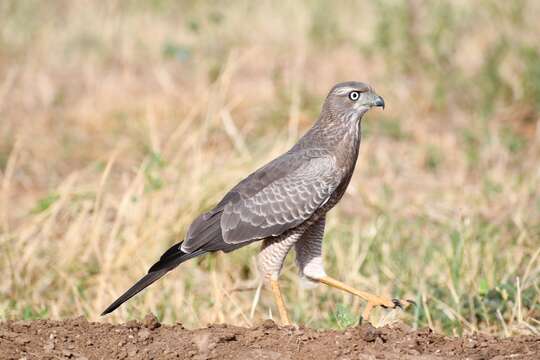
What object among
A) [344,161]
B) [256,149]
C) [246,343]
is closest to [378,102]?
[344,161]

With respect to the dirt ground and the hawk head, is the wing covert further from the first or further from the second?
the dirt ground

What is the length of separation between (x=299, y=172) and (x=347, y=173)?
0.25 meters

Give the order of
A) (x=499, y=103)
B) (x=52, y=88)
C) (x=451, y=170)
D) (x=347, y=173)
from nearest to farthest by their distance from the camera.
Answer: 1. (x=347, y=173)
2. (x=451, y=170)
3. (x=499, y=103)
4. (x=52, y=88)

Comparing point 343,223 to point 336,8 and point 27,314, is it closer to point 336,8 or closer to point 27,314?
point 27,314

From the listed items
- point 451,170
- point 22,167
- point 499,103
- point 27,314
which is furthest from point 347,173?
point 499,103

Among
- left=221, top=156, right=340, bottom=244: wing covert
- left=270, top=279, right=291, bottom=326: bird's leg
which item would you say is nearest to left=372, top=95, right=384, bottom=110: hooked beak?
left=221, top=156, right=340, bottom=244: wing covert

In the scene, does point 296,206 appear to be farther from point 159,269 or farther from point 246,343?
point 246,343

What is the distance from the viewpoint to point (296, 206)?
4699 millimetres

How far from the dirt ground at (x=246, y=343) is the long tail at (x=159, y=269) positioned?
0.46 m

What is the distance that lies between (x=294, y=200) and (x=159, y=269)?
75cm

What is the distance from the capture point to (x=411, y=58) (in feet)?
32.5

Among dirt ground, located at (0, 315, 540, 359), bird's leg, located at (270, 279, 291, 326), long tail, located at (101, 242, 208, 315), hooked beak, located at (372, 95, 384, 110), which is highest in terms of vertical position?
hooked beak, located at (372, 95, 384, 110)

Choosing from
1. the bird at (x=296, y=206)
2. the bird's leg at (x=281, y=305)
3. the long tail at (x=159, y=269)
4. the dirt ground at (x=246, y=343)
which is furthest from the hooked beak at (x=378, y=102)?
the dirt ground at (x=246, y=343)

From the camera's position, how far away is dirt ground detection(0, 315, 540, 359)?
3666mm
